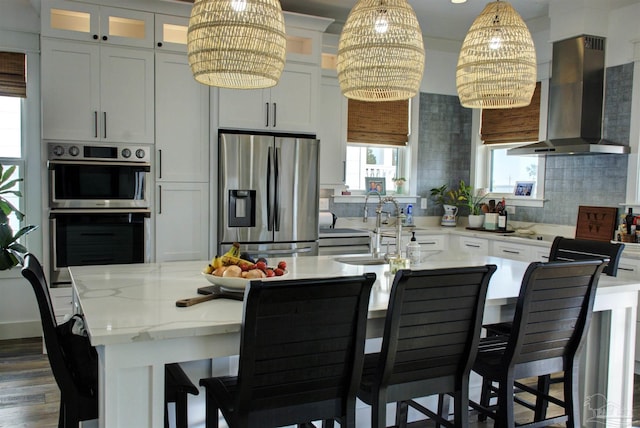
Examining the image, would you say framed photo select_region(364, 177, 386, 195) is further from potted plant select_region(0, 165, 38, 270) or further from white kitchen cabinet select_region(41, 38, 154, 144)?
potted plant select_region(0, 165, 38, 270)

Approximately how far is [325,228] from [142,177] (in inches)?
70.4

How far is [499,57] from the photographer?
263 cm

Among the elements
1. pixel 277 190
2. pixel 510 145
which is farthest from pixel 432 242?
pixel 277 190

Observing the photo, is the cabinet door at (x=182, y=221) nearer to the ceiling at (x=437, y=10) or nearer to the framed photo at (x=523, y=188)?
the ceiling at (x=437, y=10)

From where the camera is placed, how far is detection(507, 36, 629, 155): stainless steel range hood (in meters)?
4.41

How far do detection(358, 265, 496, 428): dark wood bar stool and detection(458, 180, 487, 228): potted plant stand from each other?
3.69 metres

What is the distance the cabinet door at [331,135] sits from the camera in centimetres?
490

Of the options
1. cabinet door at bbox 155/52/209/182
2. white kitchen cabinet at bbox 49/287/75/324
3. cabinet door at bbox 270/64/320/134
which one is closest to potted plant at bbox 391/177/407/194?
cabinet door at bbox 270/64/320/134

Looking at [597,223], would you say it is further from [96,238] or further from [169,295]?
[96,238]

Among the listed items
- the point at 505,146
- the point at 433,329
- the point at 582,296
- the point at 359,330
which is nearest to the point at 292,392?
the point at 359,330

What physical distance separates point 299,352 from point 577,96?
3767mm

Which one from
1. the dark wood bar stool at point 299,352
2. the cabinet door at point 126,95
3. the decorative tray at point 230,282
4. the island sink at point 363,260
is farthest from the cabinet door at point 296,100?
the dark wood bar stool at point 299,352

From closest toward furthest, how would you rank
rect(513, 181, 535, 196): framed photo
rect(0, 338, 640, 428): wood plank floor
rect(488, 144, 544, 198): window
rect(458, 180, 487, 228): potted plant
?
rect(0, 338, 640, 428): wood plank floor < rect(488, 144, 544, 198): window < rect(513, 181, 535, 196): framed photo < rect(458, 180, 487, 228): potted plant

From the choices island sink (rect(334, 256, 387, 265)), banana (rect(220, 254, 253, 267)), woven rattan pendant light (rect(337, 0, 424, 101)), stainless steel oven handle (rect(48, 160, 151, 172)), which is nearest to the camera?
banana (rect(220, 254, 253, 267))
